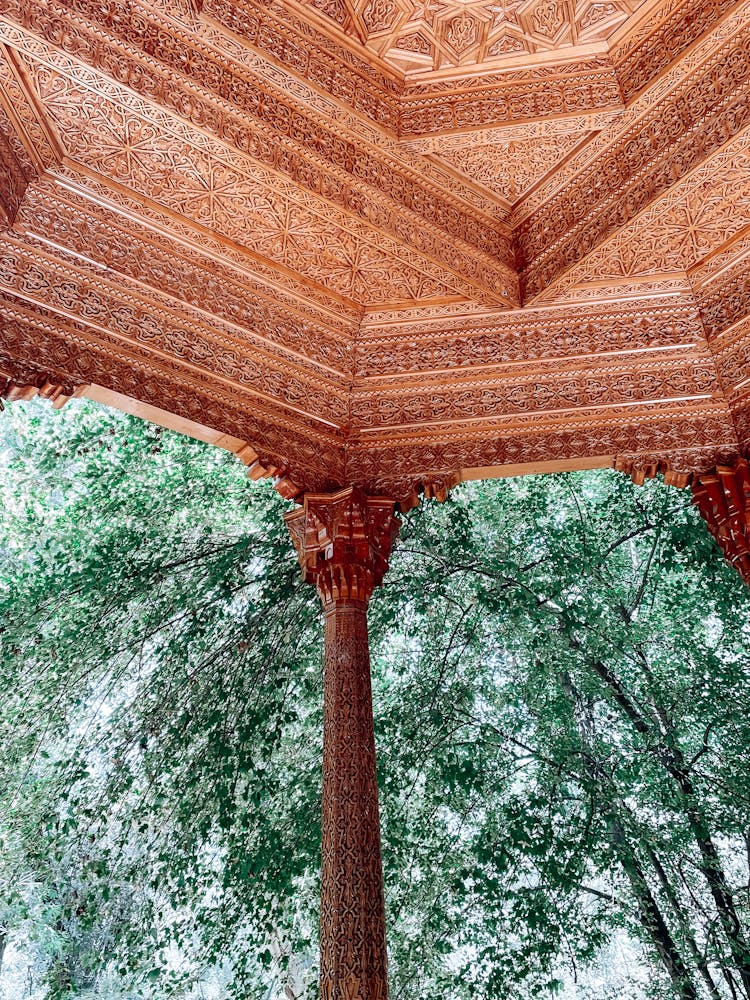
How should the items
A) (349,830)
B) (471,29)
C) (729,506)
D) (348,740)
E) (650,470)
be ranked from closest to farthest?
1. (349,830)
2. (471,29)
3. (348,740)
4. (729,506)
5. (650,470)

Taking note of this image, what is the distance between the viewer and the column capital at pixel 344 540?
4.57m

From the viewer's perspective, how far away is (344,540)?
471cm

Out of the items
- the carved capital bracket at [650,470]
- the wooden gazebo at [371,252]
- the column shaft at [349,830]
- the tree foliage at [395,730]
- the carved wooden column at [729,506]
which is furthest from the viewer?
the tree foliage at [395,730]

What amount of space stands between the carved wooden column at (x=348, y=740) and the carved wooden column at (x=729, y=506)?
5.77 feet

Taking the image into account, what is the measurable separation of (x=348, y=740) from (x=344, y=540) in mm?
1135

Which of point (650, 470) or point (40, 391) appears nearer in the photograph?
point (40, 391)

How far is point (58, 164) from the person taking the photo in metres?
3.88

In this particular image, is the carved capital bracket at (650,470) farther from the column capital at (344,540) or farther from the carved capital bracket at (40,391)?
the carved capital bracket at (40,391)

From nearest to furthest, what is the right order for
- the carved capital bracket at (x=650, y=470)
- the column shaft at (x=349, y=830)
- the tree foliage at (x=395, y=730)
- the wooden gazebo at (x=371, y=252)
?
the column shaft at (x=349, y=830), the wooden gazebo at (x=371, y=252), the carved capital bracket at (x=650, y=470), the tree foliage at (x=395, y=730)

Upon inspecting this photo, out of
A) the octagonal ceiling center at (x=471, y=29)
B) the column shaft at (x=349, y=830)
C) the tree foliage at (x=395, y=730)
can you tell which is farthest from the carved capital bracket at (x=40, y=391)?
the tree foliage at (x=395, y=730)

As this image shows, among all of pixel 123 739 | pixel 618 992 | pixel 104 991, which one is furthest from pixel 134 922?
pixel 618 992

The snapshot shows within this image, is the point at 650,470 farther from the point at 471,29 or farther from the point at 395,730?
the point at 395,730

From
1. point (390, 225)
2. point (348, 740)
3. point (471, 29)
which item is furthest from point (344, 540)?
point (471, 29)

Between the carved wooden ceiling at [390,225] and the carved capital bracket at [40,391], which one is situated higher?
the carved wooden ceiling at [390,225]
